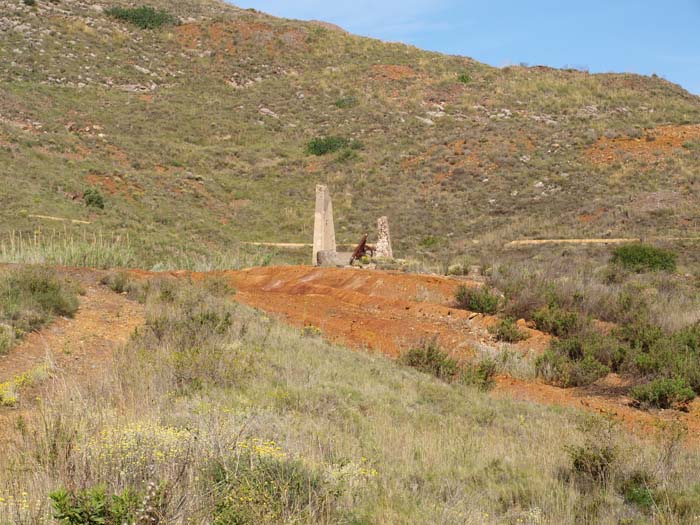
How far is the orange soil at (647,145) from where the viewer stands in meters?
32.3

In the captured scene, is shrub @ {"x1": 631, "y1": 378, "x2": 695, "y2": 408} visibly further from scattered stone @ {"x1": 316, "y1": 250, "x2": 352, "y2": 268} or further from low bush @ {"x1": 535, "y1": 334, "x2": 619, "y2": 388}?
scattered stone @ {"x1": 316, "y1": 250, "x2": 352, "y2": 268}

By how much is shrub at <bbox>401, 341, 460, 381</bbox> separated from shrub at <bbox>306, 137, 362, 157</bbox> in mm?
30489

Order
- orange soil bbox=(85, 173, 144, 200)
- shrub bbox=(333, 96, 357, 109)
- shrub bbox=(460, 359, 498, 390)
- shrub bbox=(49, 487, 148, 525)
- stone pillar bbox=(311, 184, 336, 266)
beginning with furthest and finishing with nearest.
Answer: shrub bbox=(333, 96, 357, 109)
orange soil bbox=(85, 173, 144, 200)
stone pillar bbox=(311, 184, 336, 266)
shrub bbox=(460, 359, 498, 390)
shrub bbox=(49, 487, 148, 525)

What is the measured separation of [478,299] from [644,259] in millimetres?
7757

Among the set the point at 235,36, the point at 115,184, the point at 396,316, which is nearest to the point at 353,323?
the point at 396,316

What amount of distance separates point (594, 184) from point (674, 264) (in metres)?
13.1

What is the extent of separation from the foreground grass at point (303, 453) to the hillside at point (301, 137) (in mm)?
11822

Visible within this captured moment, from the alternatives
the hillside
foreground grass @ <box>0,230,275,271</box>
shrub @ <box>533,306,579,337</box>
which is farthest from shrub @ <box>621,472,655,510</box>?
the hillside

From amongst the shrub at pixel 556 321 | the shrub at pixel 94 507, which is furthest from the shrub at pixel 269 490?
the shrub at pixel 556 321

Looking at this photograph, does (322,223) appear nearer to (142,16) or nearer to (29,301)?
(29,301)

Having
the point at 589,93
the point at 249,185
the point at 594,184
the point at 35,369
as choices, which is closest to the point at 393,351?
the point at 35,369

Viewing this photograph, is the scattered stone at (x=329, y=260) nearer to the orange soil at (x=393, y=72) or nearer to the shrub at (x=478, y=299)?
the shrub at (x=478, y=299)

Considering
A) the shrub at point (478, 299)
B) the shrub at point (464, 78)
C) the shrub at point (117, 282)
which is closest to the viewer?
the shrub at point (117, 282)

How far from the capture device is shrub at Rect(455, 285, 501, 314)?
12461mm
